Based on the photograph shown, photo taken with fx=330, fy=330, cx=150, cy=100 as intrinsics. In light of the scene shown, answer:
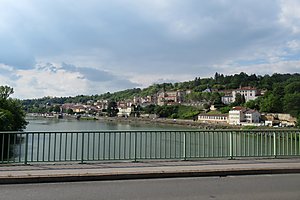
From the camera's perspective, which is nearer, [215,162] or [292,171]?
[292,171]

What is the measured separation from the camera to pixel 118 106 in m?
198

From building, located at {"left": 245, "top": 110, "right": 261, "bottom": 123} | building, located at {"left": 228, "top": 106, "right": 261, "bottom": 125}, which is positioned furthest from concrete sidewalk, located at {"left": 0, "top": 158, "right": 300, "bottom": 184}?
building, located at {"left": 245, "top": 110, "right": 261, "bottom": 123}

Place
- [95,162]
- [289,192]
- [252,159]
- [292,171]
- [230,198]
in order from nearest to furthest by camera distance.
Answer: [230,198] < [289,192] < [292,171] < [95,162] < [252,159]

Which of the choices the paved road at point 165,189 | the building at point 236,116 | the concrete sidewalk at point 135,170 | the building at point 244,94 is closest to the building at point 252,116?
the building at point 236,116

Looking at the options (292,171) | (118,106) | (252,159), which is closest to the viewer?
(292,171)

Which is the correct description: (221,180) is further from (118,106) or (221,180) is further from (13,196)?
(118,106)

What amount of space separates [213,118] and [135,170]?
120090 mm

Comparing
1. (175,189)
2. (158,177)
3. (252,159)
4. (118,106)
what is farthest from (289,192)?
(118,106)

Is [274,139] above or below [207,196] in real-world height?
above

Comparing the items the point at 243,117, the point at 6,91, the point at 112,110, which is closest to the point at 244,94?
the point at 243,117

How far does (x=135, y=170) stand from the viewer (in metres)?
8.84

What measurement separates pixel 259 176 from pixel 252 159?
216 centimetres

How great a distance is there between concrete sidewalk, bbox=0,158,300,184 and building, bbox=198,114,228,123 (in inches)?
4470

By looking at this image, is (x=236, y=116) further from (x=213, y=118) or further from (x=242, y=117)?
(x=213, y=118)
